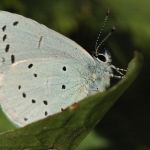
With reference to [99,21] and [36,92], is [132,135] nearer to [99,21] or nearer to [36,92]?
[99,21]

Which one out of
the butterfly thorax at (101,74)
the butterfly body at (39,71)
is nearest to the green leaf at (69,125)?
the butterfly body at (39,71)

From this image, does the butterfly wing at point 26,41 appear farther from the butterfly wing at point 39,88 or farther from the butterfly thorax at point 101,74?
the butterfly thorax at point 101,74

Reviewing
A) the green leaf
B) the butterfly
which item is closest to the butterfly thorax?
the butterfly

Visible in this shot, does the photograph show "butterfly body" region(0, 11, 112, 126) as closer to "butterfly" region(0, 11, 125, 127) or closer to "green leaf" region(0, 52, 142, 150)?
"butterfly" region(0, 11, 125, 127)

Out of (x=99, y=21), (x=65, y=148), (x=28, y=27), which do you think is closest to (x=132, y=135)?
(x=99, y=21)

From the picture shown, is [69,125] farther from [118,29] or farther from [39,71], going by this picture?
[118,29]

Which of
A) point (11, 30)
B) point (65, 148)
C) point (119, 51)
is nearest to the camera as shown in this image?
point (65, 148)

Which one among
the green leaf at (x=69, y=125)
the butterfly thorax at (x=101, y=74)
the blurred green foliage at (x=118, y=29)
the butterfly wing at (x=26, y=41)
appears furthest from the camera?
the blurred green foliage at (x=118, y=29)
